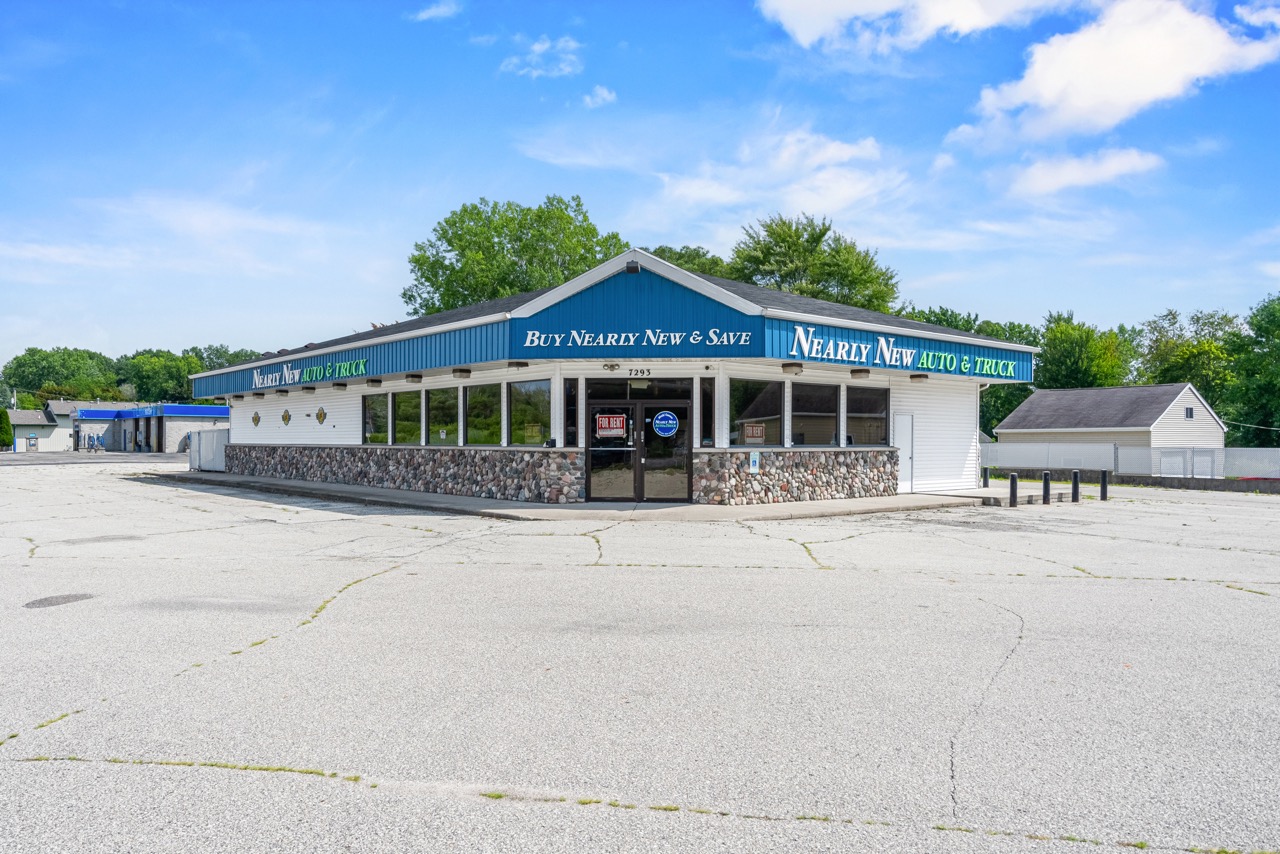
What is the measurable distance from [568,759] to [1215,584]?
846 centimetres

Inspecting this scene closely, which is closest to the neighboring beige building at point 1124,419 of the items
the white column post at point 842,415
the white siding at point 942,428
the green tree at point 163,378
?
the white siding at point 942,428

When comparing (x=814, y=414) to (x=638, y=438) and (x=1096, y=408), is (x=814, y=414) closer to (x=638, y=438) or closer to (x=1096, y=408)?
(x=638, y=438)

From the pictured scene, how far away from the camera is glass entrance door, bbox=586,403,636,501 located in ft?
61.0

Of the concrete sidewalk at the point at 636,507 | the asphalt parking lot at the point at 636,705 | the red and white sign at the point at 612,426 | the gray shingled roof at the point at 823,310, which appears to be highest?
A: the gray shingled roof at the point at 823,310

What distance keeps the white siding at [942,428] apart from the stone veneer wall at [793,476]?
58.4 inches

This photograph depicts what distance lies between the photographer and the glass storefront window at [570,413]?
18797mm

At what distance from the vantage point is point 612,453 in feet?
61.3

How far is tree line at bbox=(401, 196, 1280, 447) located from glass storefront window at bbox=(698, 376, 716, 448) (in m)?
35.6

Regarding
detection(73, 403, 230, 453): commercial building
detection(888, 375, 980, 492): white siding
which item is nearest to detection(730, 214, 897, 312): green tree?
detection(888, 375, 980, 492): white siding

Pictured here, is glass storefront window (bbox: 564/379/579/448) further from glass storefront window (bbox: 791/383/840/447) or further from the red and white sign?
glass storefront window (bbox: 791/383/840/447)

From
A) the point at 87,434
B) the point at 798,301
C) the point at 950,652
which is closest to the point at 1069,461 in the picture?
the point at 798,301

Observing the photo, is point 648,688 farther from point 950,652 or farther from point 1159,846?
point 1159,846

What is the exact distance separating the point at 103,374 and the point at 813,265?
505 ft

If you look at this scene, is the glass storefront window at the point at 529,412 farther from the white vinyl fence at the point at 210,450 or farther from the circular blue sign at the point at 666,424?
the white vinyl fence at the point at 210,450
